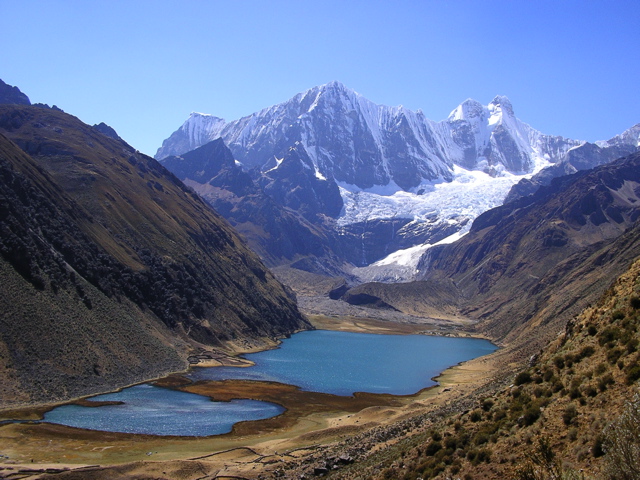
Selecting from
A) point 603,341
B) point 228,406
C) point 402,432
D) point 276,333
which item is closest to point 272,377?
point 228,406

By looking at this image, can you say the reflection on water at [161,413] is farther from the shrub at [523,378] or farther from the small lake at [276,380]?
the shrub at [523,378]

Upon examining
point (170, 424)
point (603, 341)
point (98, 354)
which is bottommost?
point (170, 424)

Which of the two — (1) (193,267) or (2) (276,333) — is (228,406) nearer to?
(1) (193,267)

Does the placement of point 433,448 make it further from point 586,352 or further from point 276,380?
point 276,380

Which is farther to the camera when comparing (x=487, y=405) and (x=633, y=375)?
(x=487, y=405)

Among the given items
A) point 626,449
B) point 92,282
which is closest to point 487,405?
point 626,449

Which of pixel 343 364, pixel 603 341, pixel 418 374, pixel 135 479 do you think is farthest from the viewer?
pixel 343 364
